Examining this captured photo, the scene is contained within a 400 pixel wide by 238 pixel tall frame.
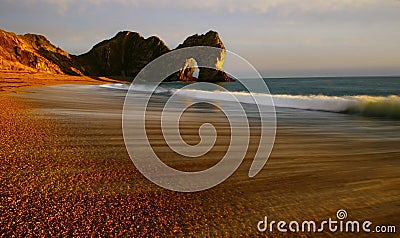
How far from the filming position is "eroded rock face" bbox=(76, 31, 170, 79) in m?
112

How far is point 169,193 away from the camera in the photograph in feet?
8.71

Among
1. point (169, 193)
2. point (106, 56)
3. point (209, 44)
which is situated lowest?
point (169, 193)

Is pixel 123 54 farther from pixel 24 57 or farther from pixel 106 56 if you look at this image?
pixel 24 57

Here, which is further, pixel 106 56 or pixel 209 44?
pixel 106 56

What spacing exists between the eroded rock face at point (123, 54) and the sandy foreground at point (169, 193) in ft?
361

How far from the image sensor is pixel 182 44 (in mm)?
98562

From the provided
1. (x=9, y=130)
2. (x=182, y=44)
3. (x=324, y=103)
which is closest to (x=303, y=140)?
(x=9, y=130)

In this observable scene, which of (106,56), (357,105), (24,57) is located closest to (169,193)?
(357,105)

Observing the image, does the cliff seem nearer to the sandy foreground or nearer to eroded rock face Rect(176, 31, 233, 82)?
eroded rock face Rect(176, 31, 233, 82)

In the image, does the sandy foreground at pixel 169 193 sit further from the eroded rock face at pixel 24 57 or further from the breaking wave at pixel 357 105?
the eroded rock face at pixel 24 57

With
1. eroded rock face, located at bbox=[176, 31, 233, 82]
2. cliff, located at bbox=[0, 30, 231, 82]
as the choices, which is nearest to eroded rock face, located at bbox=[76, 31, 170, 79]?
cliff, located at bbox=[0, 30, 231, 82]

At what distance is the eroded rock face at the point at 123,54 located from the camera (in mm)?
112125

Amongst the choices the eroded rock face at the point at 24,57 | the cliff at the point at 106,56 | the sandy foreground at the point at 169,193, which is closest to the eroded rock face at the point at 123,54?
the cliff at the point at 106,56

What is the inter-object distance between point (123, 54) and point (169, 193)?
123m
